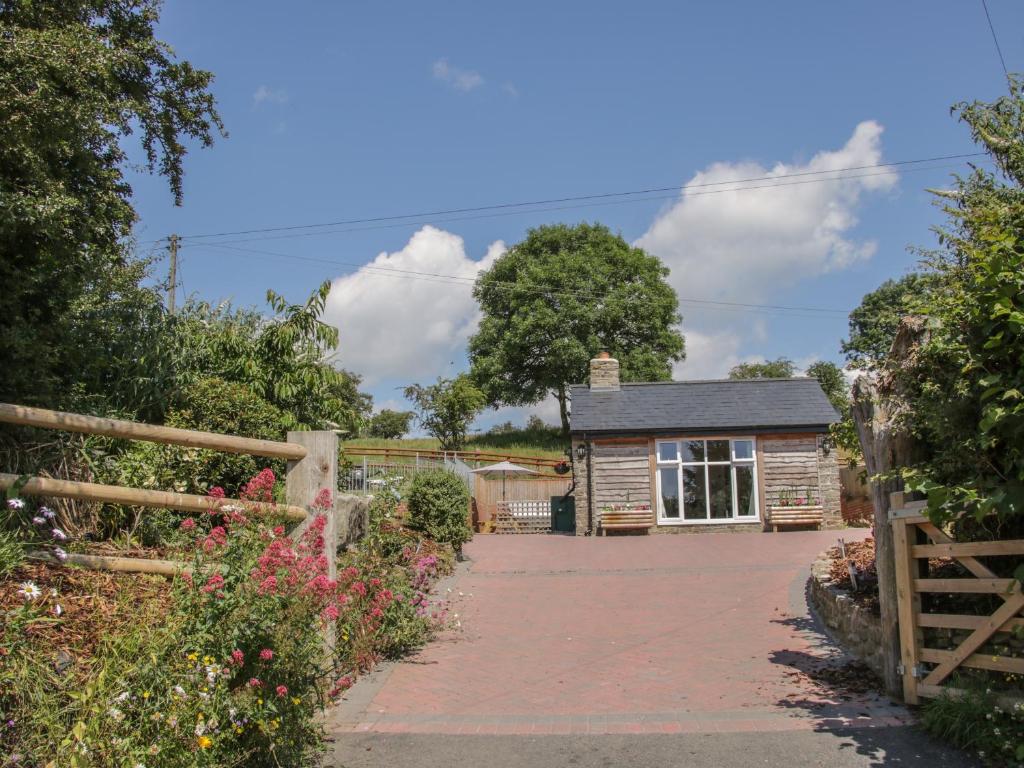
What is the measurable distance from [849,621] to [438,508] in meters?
7.62

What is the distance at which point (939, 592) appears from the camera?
5.55 m

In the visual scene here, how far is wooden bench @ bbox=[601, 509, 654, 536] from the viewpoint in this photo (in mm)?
20625

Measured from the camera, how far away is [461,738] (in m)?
5.30

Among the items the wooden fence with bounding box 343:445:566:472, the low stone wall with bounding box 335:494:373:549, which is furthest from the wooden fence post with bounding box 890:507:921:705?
the wooden fence with bounding box 343:445:566:472

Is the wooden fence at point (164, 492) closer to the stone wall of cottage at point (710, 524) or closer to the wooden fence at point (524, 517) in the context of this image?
the stone wall of cottage at point (710, 524)

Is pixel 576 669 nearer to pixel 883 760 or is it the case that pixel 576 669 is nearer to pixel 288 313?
pixel 883 760

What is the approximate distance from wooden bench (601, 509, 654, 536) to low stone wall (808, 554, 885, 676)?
35.9 ft

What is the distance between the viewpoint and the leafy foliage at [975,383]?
4633mm

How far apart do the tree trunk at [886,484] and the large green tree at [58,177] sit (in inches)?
252

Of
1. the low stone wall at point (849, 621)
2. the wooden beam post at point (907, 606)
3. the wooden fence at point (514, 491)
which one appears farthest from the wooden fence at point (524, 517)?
the wooden beam post at point (907, 606)

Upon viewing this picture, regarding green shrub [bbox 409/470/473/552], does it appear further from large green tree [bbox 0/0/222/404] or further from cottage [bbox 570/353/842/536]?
cottage [bbox 570/353/842/536]

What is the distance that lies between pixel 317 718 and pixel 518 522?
17.7 meters

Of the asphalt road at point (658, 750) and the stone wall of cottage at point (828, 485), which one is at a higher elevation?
the stone wall of cottage at point (828, 485)

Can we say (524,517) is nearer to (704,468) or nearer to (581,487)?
(581,487)
